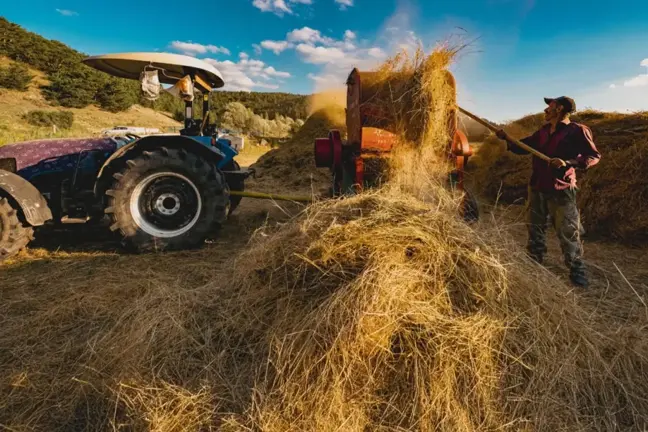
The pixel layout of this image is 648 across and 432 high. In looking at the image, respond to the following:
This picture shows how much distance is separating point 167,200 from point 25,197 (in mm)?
1362

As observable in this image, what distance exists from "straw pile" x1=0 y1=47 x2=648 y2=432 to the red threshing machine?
1.64 meters

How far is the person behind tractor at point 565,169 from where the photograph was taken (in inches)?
142

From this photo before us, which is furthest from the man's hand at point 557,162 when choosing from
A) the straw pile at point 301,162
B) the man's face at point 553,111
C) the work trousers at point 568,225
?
the straw pile at point 301,162

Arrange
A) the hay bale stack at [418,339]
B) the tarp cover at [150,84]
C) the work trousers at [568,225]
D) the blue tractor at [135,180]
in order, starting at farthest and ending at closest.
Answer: the tarp cover at [150,84] → the blue tractor at [135,180] → the work trousers at [568,225] → the hay bale stack at [418,339]

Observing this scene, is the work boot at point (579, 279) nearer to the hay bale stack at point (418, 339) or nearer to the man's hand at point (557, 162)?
the man's hand at point (557, 162)

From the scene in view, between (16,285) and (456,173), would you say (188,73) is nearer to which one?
(16,285)

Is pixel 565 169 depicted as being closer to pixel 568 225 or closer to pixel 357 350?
pixel 568 225

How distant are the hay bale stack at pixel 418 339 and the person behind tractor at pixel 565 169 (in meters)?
1.47

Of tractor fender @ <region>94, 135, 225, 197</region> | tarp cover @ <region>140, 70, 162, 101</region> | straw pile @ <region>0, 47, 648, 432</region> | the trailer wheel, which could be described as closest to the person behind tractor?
straw pile @ <region>0, 47, 648, 432</region>

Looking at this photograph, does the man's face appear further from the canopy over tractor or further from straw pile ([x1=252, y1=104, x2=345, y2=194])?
straw pile ([x1=252, y1=104, x2=345, y2=194])

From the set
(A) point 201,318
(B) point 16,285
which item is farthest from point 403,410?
(B) point 16,285

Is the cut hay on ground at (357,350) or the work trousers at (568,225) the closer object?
the cut hay on ground at (357,350)

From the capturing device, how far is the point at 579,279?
364 cm

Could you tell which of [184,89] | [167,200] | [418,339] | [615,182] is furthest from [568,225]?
[184,89]
